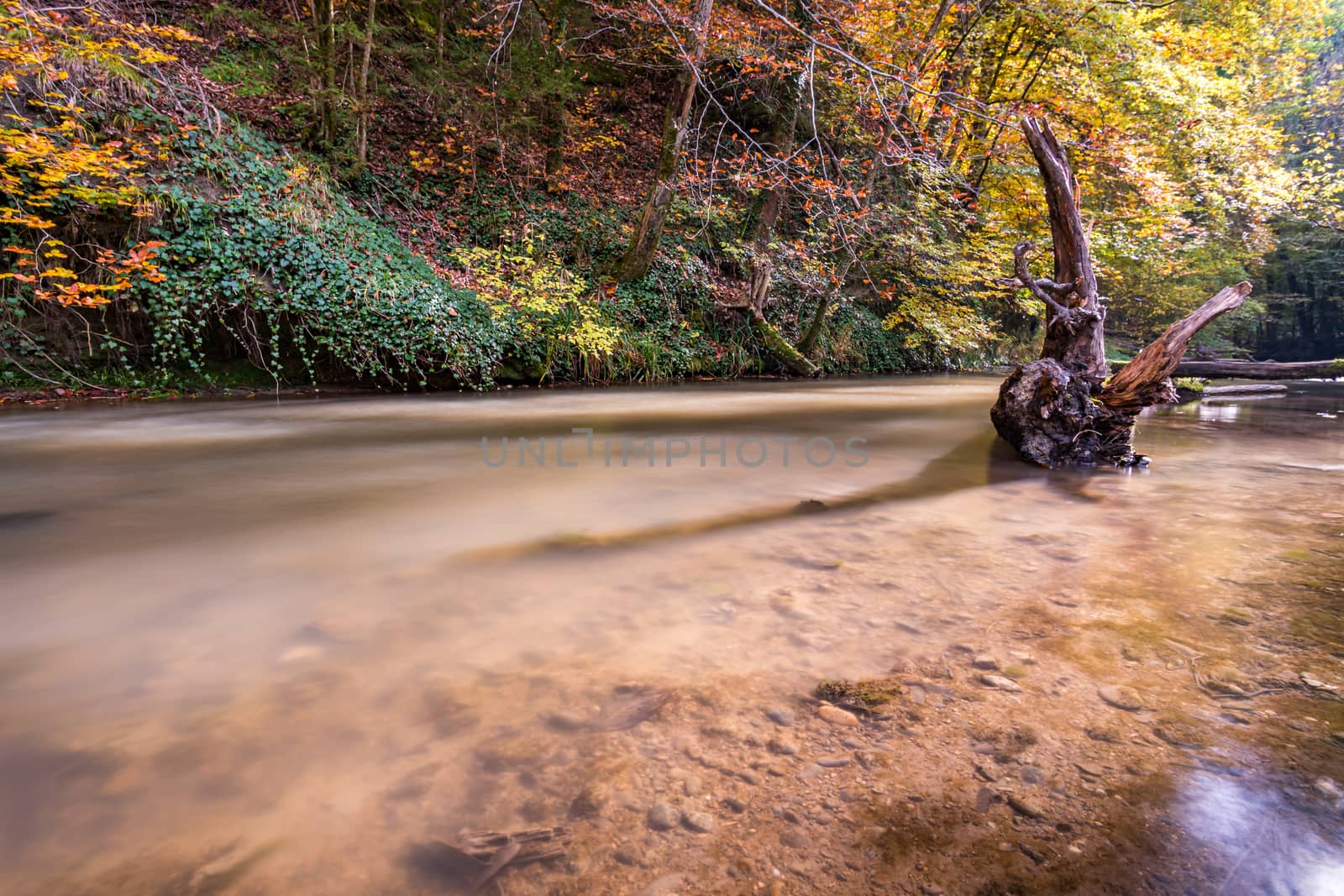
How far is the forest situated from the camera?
23.4 feet

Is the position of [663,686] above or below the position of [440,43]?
below

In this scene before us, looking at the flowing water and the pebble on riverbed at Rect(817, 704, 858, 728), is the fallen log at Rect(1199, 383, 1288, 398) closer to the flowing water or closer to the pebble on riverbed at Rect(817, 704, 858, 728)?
the flowing water

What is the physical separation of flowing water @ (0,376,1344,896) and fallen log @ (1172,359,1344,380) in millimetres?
6562

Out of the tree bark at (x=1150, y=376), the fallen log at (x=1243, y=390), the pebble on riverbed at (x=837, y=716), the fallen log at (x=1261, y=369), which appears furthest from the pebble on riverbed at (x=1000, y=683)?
the fallen log at (x=1243, y=390)

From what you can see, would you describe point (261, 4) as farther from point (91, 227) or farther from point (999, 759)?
point (999, 759)

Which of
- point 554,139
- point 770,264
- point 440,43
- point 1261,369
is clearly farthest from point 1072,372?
point 440,43

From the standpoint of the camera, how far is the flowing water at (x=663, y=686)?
1201 mm

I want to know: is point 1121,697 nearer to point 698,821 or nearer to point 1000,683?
point 1000,683

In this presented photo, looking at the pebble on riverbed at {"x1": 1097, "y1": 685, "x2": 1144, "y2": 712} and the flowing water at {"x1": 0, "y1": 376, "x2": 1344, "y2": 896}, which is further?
the pebble on riverbed at {"x1": 1097, "y1": 685, "x2": 1144, "y2": 712}

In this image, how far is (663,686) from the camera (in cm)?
178

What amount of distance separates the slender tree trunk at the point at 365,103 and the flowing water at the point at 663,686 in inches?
311

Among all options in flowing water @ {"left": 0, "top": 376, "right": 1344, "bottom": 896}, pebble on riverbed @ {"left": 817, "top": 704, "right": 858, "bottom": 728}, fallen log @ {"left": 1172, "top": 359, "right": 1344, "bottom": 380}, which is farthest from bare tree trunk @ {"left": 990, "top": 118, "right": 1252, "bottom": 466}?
pebble on riverbed @ {"left": 817, "top": 704, "right": 858, "bottom": 728}

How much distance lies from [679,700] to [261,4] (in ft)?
53.8

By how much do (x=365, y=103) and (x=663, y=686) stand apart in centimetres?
1111
